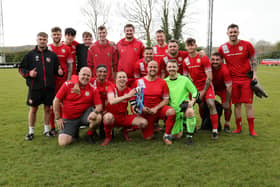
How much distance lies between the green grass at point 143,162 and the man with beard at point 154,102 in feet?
0.91

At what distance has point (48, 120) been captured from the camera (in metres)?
5.14

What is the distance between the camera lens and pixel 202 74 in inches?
195

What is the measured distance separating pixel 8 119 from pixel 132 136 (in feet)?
11.9

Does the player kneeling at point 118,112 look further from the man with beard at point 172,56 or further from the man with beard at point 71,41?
the man with beard at point 71,41

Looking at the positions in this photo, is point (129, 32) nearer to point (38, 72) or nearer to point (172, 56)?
point (172, 56)

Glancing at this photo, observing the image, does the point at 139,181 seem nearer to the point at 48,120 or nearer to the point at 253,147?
the point at 253,147

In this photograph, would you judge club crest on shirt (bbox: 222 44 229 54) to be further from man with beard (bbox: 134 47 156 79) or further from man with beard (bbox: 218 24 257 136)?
man with beard (bbox: 134 47 156 79)

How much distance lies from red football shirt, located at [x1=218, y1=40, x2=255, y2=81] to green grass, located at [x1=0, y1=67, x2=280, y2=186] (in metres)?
1.30

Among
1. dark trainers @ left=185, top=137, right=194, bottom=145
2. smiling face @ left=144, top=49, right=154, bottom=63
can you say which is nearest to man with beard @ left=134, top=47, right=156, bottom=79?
smiling face @ left=144, top=49, right=154, bottom=63

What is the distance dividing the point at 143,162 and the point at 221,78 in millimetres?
2767

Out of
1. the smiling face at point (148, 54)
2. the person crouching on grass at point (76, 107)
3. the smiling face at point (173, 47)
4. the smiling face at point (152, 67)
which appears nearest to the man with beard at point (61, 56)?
the person crouching on grass at point (76, 107)

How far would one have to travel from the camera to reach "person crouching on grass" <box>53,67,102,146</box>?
441cm

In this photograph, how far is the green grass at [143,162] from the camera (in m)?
3.00

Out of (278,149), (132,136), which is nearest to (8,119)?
(132,136)
